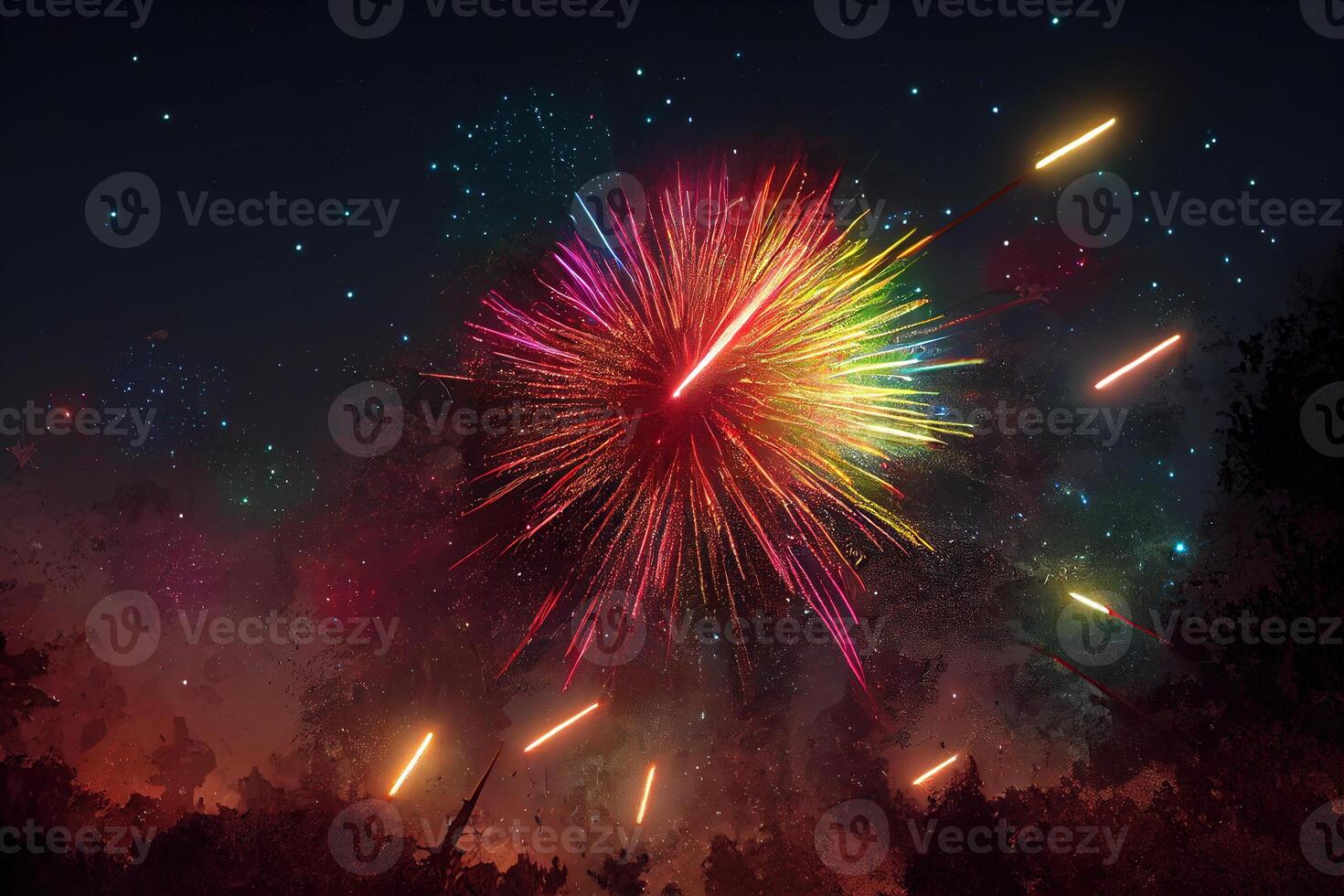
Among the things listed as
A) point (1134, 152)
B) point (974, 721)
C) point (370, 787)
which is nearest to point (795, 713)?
point (974, 721)

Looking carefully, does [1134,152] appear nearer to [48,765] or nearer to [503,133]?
[503,133]

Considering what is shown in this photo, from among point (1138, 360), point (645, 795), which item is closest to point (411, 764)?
point (645, 795)

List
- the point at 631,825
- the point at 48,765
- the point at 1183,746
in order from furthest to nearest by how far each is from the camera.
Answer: the point at 631,825 < the point at 48,765 < the point at 1183,746

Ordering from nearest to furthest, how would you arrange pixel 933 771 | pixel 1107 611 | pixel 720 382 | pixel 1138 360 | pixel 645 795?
1. pixel 720 382
2. pixel 1138 360
3. pixel 1107 611
4. pixel 933 771
5. pixel 645 795

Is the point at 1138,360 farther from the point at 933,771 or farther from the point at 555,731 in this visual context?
the point at 555,731

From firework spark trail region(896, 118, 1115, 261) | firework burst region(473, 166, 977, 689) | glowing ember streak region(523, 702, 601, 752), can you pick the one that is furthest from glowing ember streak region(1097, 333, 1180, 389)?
glowing ember streak region(523, 702, 601, 752)

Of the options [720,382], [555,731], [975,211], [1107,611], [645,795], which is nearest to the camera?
[720,382]
